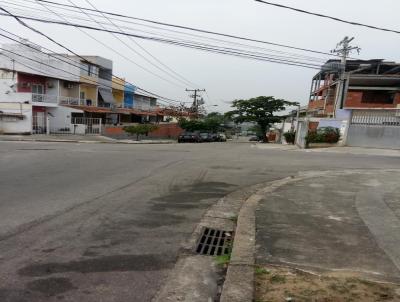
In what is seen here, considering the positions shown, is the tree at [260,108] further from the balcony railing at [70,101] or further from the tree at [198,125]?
the balcony railing at [70,101]

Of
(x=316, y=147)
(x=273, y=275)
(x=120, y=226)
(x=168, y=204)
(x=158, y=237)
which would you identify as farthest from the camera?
(x=316, y=147)

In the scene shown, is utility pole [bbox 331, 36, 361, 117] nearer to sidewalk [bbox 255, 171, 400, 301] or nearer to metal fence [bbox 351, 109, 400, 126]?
metal fence [bbox 351, 109, 400, 126]

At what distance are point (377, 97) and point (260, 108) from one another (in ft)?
56.8

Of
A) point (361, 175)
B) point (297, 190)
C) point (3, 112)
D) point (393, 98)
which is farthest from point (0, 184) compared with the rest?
point (393, 98)

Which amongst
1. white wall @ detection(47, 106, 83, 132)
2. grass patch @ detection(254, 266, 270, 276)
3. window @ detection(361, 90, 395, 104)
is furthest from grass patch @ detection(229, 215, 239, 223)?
window @ detection(361, 90, 395, 104)

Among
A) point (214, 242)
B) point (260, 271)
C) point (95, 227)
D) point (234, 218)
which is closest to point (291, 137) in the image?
point (234, 218)

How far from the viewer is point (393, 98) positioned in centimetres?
4303

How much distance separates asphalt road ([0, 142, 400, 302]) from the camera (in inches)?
154

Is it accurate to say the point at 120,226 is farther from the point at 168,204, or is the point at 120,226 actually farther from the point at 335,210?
the point at 335,210

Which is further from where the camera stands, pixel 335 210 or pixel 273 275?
pixel 335 210

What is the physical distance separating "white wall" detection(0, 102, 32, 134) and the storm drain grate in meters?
34.7

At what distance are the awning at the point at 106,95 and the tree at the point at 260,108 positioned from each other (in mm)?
17972

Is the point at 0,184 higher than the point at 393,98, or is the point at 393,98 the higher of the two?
the point at 393,98

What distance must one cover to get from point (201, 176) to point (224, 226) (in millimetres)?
5872
